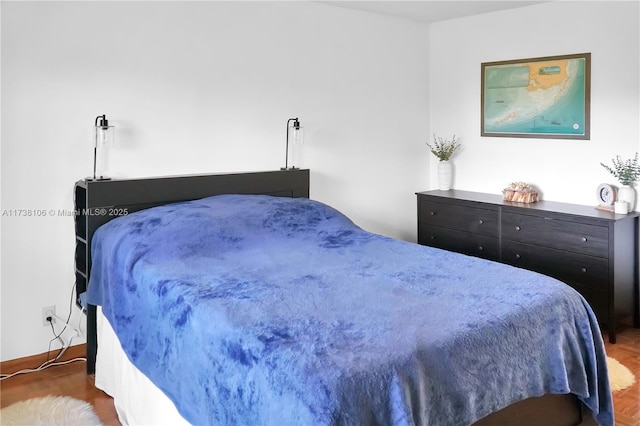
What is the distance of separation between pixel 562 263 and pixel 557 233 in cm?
20

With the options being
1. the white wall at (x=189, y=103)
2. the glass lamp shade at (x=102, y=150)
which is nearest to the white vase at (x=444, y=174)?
the white wall at (x=189, y=103)

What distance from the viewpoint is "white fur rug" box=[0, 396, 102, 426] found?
2.59 metres

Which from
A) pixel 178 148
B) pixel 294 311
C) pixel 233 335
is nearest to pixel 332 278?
pixel 294 311

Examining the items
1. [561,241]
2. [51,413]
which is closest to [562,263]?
[561,241]

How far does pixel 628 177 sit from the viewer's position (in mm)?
3660

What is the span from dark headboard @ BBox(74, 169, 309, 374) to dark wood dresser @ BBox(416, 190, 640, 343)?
1.68 m

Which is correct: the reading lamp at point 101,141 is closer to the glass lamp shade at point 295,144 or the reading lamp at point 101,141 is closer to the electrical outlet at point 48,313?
the electrical outlet at point 48,313

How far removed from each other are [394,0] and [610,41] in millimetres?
1458

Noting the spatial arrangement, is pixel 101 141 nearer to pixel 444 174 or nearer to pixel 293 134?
pixel 293 134

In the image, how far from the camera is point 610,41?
12.3 ft

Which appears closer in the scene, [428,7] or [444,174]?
[428,7]

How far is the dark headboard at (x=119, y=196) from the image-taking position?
3.08 m

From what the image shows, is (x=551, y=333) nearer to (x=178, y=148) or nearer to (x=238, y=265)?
(x=238, y=265)

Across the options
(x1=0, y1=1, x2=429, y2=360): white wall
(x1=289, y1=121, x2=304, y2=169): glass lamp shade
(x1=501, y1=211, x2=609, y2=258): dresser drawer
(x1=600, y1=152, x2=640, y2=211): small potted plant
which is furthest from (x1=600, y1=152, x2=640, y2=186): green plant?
(x1=289, y1=121, x2=304, y2=169): glass lamp shade
